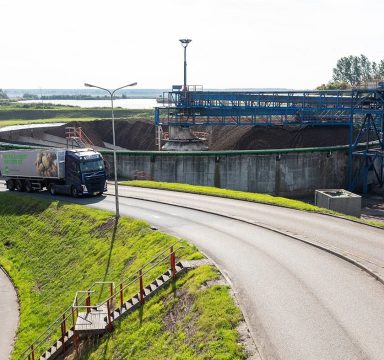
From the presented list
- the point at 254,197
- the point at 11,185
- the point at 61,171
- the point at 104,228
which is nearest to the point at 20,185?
the point at 11,185

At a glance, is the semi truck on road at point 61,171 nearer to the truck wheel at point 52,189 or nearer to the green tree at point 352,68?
the truck wheel at point 52,189

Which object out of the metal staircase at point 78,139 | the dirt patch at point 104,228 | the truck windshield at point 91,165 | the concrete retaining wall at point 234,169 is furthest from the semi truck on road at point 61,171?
the metal staircase at point 78,139

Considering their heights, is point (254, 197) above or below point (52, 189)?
above

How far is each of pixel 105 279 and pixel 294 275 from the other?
32.6 feet

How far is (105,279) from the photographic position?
25547mm

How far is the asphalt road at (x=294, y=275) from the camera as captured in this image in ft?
49.6

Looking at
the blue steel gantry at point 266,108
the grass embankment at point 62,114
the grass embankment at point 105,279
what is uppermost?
the blue steel gantry at point 266,108

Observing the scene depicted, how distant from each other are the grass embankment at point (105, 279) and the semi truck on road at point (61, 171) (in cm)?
166

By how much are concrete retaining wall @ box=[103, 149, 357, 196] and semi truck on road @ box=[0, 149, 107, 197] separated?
9603 mm

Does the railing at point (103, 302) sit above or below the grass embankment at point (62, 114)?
below

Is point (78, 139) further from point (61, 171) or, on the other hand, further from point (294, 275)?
point (294, 275)

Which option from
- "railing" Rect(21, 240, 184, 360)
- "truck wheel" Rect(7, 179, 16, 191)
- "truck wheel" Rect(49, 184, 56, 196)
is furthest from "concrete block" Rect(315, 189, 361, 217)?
"truck wheel" Rect(7, 179, 16, 191)

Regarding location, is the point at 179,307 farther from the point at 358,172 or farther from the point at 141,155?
the point at 358,172

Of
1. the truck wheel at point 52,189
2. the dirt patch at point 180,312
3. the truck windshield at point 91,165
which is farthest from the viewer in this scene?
the truck wheel at point 52,189
